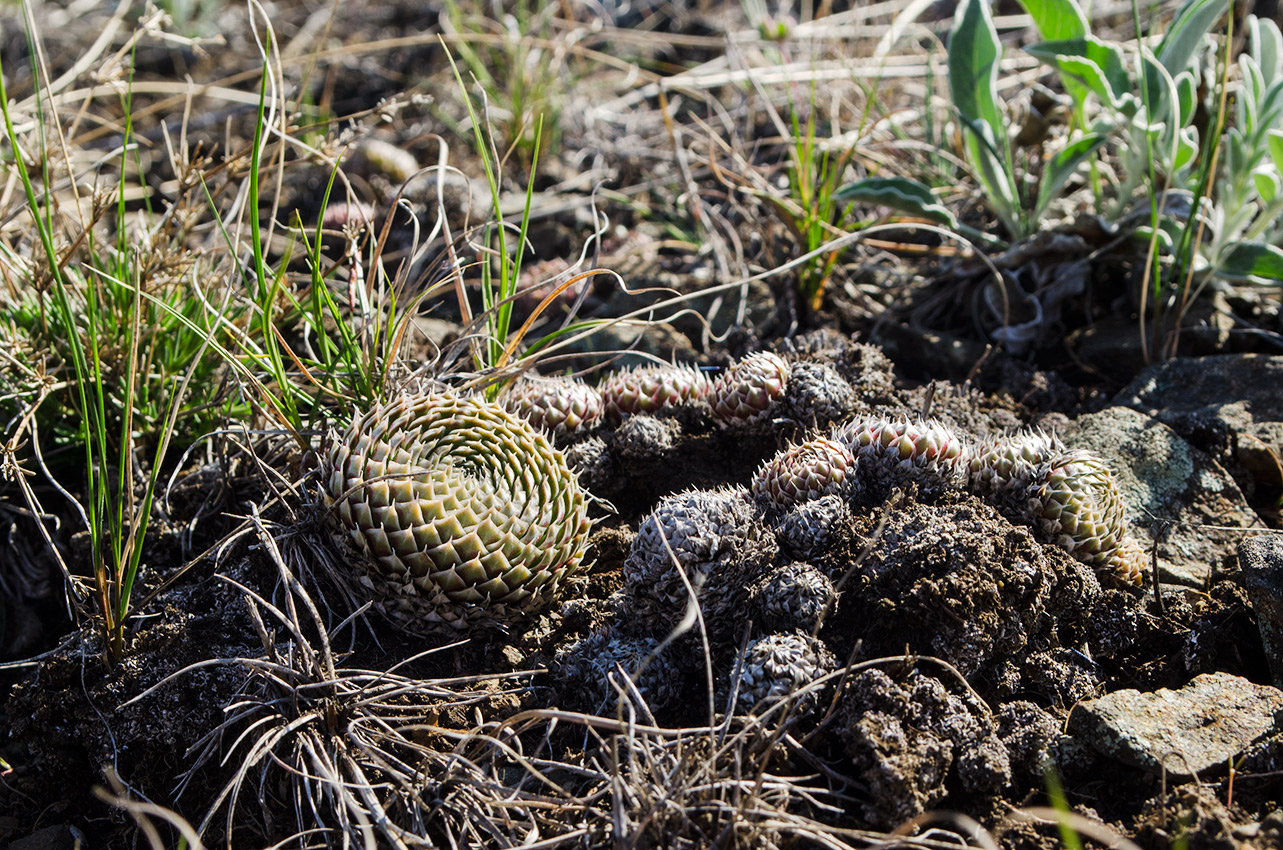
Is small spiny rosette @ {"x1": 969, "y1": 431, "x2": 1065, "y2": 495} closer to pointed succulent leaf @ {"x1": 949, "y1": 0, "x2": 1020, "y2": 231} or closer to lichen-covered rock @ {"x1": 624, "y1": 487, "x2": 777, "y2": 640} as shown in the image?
lichen-covered rock @ {"x1": 624, "y1": 487, "x2": 777, "y2": 640}

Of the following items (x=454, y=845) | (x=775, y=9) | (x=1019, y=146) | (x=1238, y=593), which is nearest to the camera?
(x=454, y=845)

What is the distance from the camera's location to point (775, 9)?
509 cm

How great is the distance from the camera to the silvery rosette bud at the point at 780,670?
1.70m

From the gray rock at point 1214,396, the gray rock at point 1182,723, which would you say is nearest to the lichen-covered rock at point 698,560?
the gray rock at point 1182,723

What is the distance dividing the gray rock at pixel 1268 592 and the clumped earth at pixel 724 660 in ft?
0.04

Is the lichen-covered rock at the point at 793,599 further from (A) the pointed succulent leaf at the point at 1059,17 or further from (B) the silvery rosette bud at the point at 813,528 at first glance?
(A) the pointed succulent leaf at the point at 1059,17

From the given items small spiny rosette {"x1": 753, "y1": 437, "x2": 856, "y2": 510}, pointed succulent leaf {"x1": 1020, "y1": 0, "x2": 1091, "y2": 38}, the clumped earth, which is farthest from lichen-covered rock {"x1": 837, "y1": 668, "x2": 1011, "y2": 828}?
pointed succulent leaf {"x1": 1020, "y1": 0, "x2": 1091, "y2": 38}

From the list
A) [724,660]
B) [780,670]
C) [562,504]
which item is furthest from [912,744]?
[562,504]

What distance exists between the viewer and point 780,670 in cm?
170

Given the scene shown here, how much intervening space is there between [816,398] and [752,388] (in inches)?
6.6

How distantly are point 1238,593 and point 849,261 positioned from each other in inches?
68.7

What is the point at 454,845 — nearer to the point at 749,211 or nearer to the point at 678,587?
the point at 678,587

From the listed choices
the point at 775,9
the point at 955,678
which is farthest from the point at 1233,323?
the point at 775,9

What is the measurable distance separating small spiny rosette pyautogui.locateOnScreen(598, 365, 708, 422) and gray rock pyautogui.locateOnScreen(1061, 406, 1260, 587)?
3.35 feet
